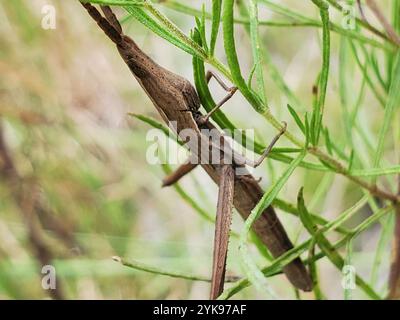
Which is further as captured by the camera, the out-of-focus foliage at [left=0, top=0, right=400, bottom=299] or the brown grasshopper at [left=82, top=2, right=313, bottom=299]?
the out-of-focus foliage at [left=0, top=0, right=400, bottom=299]

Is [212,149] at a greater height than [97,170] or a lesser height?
lesser

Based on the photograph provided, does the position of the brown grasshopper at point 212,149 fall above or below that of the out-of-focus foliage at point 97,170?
below

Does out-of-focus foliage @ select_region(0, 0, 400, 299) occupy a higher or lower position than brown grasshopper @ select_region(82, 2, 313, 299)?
higher

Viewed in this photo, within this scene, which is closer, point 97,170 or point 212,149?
point 212,149

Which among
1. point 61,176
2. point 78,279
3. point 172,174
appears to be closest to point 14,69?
point 61,176

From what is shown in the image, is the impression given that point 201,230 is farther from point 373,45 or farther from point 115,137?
point 373,45

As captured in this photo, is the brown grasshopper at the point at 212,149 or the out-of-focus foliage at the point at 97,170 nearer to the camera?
the brown grasshopper at the point at 212,149

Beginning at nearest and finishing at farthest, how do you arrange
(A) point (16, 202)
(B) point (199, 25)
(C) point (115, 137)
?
1. (B) point (199, 25)
2. (A) point (16, 202)
3. (C) point (115, 137)

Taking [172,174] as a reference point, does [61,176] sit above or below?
above
